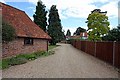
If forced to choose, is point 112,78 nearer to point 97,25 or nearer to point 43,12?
point 97,25

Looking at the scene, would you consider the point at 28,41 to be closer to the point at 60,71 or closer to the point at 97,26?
the point at 60,71

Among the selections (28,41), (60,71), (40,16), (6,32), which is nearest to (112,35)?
(40,16)

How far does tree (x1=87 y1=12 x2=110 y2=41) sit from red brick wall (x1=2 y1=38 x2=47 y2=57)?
19.7 meters

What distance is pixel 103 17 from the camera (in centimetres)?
4456

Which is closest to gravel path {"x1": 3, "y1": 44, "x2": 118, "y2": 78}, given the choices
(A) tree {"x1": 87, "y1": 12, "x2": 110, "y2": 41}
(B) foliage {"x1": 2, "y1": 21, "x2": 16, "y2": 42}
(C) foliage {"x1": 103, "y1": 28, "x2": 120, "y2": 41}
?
(B) foliage {"x1": 2, "y1": 21, "x2": 16, "y2": 42}

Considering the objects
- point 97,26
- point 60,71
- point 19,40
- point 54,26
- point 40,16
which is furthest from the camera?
point 54,26

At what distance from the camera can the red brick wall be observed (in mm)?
17094

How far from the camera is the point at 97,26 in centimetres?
4306

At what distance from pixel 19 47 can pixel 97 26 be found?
87.1 ft

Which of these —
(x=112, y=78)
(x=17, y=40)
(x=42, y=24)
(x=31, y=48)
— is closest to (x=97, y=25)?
(x=42, y=24)

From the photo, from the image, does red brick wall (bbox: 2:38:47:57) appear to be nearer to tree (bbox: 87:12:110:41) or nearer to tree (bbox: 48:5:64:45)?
tree (bbox: 87:12:110:41)

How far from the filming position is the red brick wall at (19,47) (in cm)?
1709

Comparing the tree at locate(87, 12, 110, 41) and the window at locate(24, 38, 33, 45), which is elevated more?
the tree at locate(87, 12, 110, 41)

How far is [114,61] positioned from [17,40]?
900 centimetres
